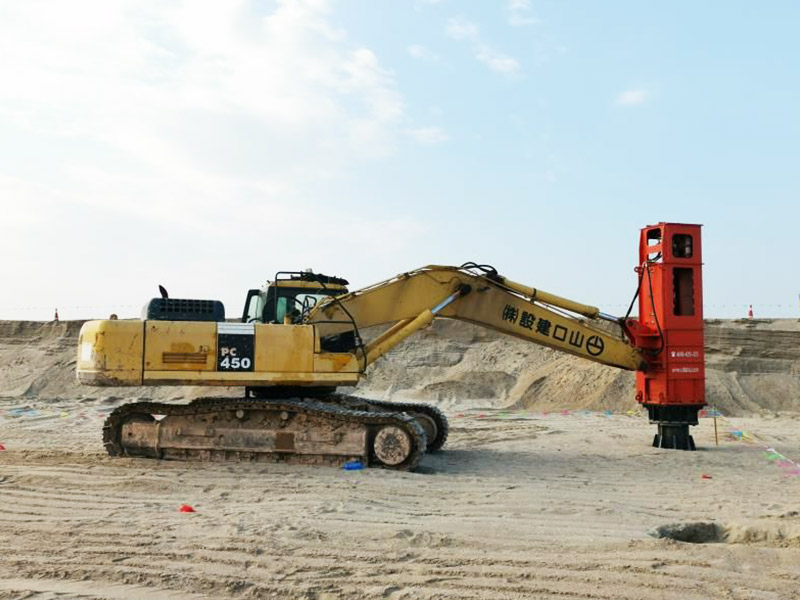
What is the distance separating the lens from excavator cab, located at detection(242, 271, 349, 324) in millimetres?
10070

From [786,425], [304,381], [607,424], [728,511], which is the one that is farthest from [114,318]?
[786,425]

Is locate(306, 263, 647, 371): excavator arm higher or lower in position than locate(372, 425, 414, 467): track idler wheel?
higher

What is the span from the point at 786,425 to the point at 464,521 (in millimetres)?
13170

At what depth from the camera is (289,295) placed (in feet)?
33.3

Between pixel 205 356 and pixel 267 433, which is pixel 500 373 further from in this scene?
pixel 205 356

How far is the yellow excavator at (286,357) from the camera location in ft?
28.5

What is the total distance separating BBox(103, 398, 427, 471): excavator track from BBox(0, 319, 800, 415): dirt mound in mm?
11162

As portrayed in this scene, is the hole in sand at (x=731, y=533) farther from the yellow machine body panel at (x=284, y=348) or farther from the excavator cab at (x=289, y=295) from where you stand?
the excavator cab at (x=289, y=295)

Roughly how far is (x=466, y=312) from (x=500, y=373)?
13.6 m

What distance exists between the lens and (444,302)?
10055mm

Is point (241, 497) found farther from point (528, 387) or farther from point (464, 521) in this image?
point (528, 387)

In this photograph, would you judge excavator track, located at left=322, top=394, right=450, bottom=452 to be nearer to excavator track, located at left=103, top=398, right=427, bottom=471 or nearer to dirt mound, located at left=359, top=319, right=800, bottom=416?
excavator track, located at left=103, top=398, right=427, bottom=471

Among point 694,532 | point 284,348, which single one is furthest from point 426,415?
point 694,532

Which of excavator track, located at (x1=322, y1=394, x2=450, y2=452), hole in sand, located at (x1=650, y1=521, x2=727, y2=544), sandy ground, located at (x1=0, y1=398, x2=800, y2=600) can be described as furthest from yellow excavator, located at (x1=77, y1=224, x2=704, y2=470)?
hole in sand, located at (x1=650, y1=521, x2=727, y2=544)
